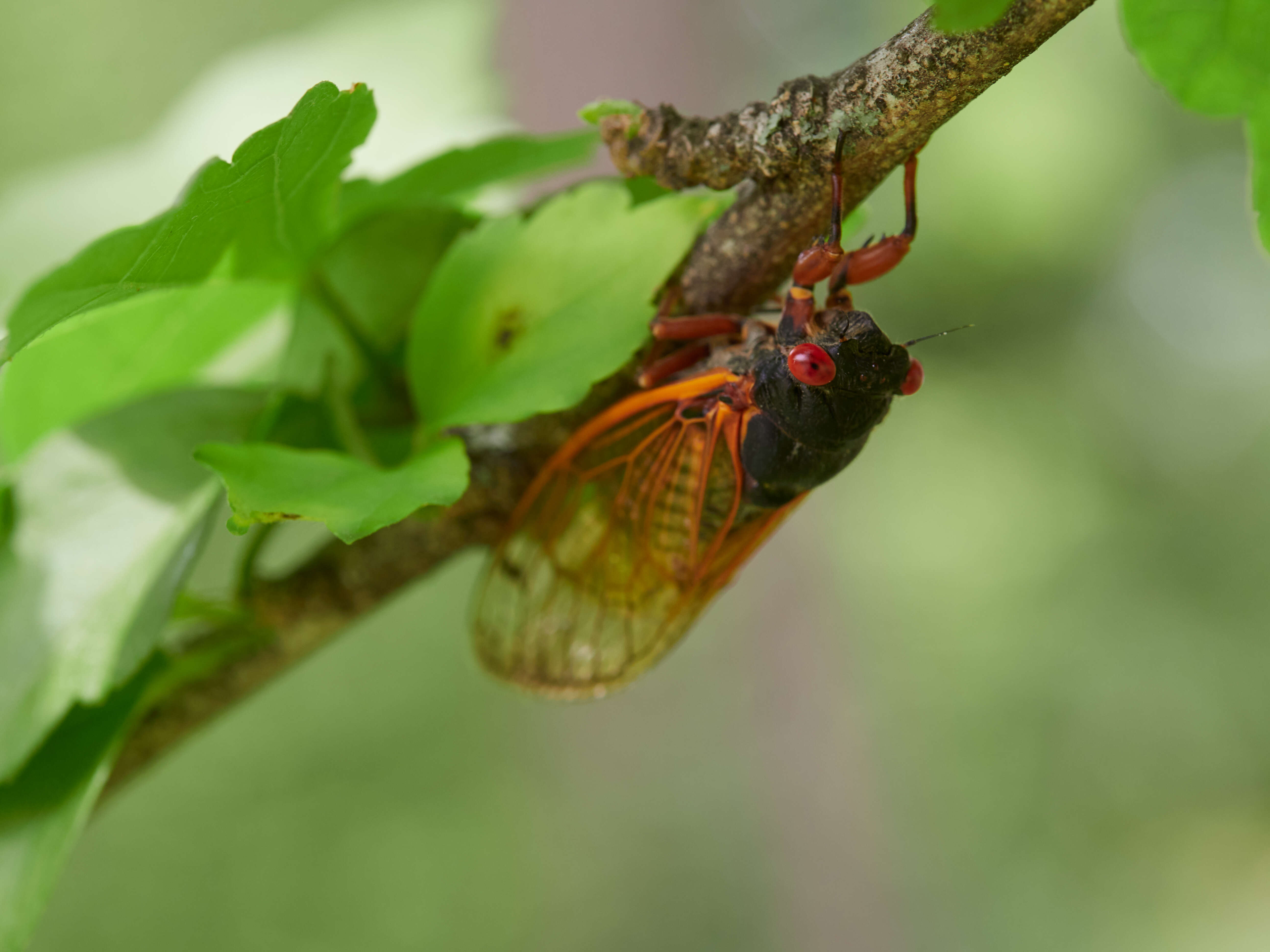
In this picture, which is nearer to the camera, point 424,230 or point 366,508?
point 366,508

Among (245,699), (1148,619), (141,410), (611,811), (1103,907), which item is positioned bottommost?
(1103,907)

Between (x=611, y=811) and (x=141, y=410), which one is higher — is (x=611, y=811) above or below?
below

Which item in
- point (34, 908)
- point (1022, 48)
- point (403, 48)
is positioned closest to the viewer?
point (1022, 48)

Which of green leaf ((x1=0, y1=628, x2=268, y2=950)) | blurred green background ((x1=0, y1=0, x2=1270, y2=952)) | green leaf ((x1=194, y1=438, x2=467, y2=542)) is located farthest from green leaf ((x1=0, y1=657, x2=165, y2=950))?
blurred green background ((x1=0, y1=0, x2=1270, y2=952))

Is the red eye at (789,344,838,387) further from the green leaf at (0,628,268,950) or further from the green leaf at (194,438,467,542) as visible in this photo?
the green leaf at (0,628,268,950)

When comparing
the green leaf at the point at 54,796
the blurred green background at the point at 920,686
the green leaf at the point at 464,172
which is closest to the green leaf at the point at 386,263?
the green leaf at the point at 464,172

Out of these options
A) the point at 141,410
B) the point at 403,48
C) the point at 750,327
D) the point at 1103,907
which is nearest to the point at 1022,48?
the point at 750,327

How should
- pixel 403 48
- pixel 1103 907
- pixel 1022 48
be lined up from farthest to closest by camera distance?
pixel 1103 907 < pixel 403 48 < pixel 1022 48

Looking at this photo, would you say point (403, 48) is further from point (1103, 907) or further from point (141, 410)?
point (1103, 907)

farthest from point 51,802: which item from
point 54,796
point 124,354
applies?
point 124,354
